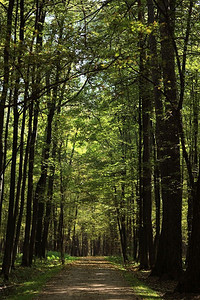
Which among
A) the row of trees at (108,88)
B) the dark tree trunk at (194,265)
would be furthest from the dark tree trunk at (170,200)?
the dark tree trunk at (194,265)

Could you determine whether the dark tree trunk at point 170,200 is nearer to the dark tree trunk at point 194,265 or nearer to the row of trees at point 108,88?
the row of trees at point 108,88

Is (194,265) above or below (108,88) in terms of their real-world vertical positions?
below

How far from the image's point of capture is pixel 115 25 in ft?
24.2

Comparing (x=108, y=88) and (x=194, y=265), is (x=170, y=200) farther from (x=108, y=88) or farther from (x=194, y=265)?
(x=108, y=88)

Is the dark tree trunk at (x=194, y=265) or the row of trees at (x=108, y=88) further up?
the row of trees at (x=108, y=88)

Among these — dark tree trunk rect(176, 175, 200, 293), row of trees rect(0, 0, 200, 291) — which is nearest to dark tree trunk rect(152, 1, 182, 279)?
row of trees rect(0, 0, 200, 291)

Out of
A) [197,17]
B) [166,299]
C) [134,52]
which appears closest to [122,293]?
[166,299]

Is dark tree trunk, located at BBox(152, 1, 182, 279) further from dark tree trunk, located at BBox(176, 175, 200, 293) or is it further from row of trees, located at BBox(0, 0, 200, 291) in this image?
dark tree trunk, located at BBox(176, 175, 200, 293)

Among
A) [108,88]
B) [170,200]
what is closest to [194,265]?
[170,200]

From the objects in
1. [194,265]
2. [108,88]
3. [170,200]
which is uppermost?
[108,88]

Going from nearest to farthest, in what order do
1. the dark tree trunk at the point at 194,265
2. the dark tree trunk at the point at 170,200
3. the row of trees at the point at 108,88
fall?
the row of trees at the point at 108,88 → the dark tree trunk at the point at 194,265 → the dark tree trunk at the point at 170,200

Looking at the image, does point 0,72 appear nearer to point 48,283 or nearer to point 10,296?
point 10,296

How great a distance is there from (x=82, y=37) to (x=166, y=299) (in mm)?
6954

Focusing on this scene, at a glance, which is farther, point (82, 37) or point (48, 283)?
point (48, 283)
